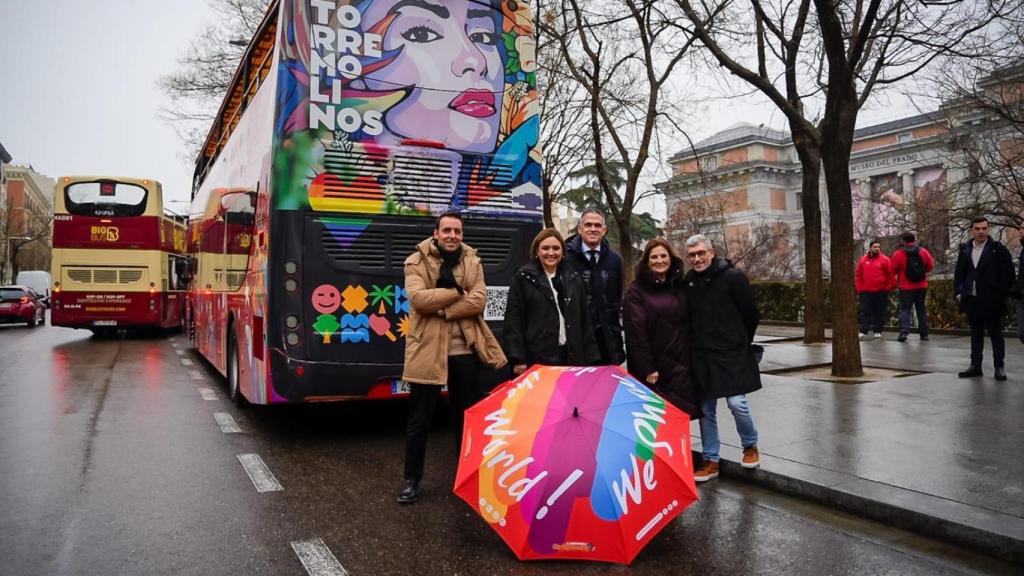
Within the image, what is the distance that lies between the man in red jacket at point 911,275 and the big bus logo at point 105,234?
17.5 m

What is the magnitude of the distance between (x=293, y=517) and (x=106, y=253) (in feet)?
55.9

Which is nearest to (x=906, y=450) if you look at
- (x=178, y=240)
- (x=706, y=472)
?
(x=706, y=472)

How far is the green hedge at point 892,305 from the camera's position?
15906mm

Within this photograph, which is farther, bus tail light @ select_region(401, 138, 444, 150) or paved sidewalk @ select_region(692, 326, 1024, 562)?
bus tail light @ select_region(401, 138, 444, 150)

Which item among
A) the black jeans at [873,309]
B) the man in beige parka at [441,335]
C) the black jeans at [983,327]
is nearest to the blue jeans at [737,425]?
the man in beige parka at [441,335]

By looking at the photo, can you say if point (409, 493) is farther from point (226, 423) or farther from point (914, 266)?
point (914, 266)

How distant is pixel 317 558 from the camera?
4039mm

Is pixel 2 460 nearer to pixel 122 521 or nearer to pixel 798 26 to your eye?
pixel 122 521

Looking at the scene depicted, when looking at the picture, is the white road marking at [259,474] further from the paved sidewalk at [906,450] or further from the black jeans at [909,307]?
the black jeans at [909,307]

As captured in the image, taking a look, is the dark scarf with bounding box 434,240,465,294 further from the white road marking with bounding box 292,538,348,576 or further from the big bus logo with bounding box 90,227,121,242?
the big bus logo with bounding box 90,227,121,242

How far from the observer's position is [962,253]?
30.3ft

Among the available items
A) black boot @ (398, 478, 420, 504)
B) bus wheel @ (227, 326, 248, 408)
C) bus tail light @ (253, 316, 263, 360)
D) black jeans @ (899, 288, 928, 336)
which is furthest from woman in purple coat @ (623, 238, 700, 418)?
black jeans @ (899, 288, 928, 336)

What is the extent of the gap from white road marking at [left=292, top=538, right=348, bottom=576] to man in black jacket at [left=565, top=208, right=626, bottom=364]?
2.22m

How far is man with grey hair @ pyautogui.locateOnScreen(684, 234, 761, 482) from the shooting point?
17.2 feet
